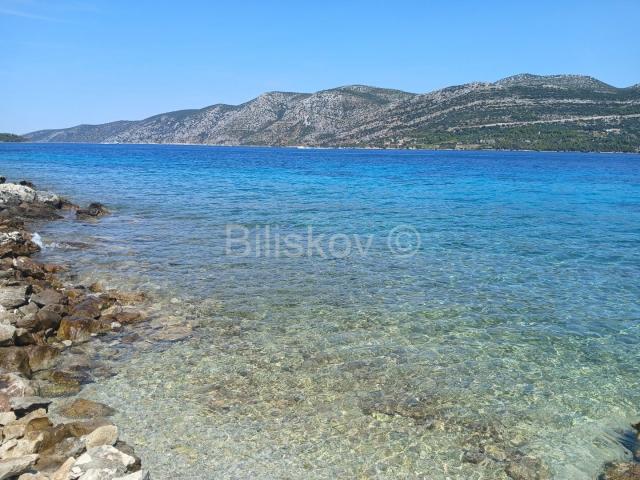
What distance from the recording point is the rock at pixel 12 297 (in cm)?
1274

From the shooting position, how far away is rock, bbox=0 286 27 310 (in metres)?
12.7

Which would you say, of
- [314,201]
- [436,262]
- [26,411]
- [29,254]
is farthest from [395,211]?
[26,411]

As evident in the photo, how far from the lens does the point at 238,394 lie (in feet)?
31.1

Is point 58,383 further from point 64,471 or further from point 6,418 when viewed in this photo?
point 64,471

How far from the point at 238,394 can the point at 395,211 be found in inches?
1079

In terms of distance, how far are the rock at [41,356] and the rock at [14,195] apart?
23.1 m

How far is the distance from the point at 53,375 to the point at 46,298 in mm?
4186

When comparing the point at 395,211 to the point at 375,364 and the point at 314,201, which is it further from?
the point at 375,364

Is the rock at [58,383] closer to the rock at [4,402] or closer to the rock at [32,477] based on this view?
the rock at [4,402]

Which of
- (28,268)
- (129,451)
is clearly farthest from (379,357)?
(28,268)

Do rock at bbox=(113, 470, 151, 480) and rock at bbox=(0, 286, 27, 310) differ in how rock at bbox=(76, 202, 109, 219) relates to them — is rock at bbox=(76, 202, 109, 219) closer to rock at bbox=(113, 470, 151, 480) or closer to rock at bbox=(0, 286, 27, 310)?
rock at bbox=(0, 286, 27, 310)

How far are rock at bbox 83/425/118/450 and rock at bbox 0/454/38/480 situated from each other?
2.56 feet

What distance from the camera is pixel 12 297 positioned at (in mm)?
13086

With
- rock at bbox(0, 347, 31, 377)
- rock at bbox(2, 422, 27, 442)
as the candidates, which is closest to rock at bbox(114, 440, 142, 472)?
rock at bbox(2, 422, 27, 442)
